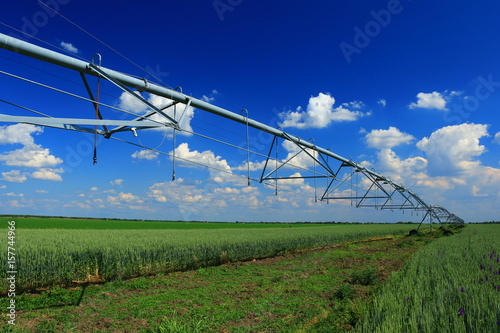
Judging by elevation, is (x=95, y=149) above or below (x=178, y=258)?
above

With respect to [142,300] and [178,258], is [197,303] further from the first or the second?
[178,258]

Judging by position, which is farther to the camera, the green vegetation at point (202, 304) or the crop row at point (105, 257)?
the crop row at point (105, 257)

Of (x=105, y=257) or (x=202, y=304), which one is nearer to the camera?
(x=202, y=304)

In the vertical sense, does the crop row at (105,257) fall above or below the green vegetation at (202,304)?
above

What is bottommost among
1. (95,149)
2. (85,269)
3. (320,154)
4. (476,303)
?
(85,269)

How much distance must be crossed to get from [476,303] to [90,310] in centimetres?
944

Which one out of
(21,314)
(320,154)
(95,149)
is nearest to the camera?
(95,149)

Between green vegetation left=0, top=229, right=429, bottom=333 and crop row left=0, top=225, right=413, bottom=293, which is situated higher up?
crop row left=0, top=225, right=413, bottom=293

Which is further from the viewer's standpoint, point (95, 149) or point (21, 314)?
point (21, 314)

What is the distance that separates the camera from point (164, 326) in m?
6.12

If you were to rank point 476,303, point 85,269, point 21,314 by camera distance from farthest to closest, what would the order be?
1. point 85,269
2. point 21,314
3. point 476,303

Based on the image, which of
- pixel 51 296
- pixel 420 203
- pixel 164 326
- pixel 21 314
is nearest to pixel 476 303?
pixel 164 326

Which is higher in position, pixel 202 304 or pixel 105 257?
pixel 105 257

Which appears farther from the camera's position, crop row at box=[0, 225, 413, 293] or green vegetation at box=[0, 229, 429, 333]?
crop row at box=[0, 225, 413, 293]
